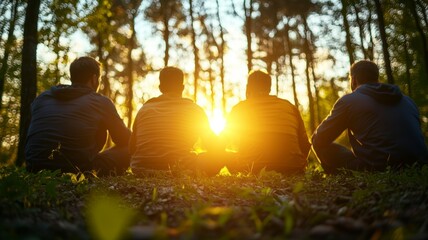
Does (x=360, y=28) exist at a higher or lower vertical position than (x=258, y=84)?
higher

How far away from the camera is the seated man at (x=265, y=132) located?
15.6ft

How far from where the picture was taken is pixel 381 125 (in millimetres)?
4059

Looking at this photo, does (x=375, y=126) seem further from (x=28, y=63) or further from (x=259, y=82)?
(x=28, y=63)

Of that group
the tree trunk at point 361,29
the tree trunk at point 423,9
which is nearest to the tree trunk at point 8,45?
the tree trunk at point 423,9

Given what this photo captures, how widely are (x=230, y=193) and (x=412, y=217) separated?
1.63 metres

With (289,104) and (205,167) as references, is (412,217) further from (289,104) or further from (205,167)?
(289,104)

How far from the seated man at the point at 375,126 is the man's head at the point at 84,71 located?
3351 millimetres

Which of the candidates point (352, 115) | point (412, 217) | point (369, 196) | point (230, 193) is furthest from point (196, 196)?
point (352, 115)

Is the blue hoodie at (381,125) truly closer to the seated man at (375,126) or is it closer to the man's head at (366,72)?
the seated man at (375,126)

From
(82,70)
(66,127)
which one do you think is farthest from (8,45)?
(66,127)

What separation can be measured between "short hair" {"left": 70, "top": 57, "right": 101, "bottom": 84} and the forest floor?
4.98 ft

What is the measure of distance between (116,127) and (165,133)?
2.47 ft

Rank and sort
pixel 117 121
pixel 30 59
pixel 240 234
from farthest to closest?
1. pixel 30 59
2. pixel 117 121
3. pixel 240 234

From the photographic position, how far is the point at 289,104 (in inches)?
198
